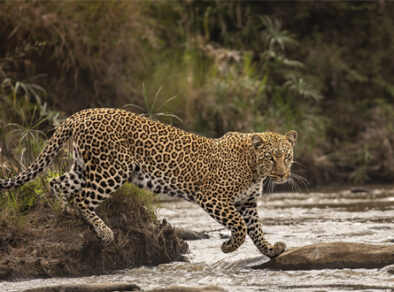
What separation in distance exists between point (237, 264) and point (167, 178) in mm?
1130

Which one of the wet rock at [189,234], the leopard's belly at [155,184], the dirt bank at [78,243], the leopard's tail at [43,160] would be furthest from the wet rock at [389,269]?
the leopard's tail at [43,160]

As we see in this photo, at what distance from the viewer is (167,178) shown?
7.93 m

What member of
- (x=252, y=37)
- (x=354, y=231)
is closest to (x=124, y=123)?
(x=354, y=231)

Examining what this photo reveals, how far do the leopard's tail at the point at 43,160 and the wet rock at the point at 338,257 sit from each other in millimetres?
2574

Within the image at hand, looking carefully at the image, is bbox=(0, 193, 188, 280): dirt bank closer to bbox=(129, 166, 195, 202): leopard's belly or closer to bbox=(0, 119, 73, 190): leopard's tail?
bbox=(0, 119, 73, 190): leopard's tail

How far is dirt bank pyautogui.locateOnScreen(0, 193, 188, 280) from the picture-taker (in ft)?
24.4

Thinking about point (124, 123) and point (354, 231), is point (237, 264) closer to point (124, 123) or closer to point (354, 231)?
point (124, 123)

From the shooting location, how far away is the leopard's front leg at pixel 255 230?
311 inches

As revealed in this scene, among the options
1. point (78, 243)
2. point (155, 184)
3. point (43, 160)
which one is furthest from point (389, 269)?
point (43, 160)

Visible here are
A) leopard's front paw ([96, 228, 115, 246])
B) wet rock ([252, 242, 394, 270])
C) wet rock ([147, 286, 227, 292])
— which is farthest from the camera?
leopard's front paw ([96, 228, 115, 246])

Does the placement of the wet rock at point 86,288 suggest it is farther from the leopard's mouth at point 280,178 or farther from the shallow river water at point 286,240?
the leopard's mouth at point 280,178

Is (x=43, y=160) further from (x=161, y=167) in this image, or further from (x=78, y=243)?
(x=161, y=167)

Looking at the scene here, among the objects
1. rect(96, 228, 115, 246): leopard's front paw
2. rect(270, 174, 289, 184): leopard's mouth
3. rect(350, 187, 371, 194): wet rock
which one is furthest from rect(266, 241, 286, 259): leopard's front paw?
rect(350, 187, 371, 194): wet rock

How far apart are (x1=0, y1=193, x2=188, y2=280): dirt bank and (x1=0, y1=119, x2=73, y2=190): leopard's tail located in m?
0.31
